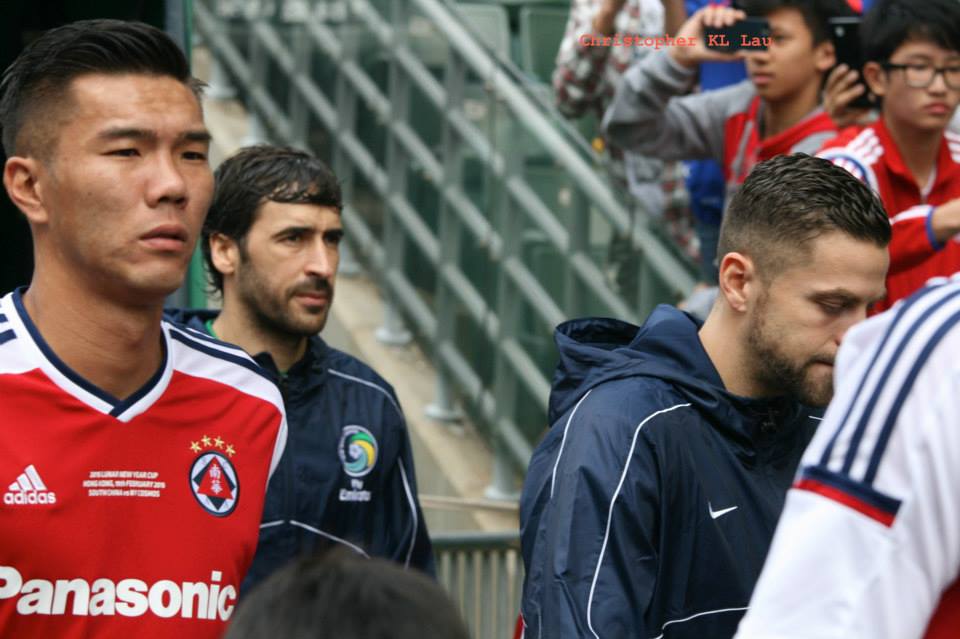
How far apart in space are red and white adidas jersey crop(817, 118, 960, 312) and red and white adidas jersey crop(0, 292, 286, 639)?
2021 mm

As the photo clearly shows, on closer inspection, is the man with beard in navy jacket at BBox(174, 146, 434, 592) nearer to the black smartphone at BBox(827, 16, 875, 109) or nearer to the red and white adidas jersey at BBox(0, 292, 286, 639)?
the red and white adidas jersey at BBox(0, 292, 286, 639)

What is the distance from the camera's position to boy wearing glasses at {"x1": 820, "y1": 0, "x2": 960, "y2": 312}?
13.1 ft

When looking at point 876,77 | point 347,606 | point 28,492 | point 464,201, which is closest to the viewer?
point 347,606

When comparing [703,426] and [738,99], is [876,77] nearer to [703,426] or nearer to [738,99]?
[738,99]

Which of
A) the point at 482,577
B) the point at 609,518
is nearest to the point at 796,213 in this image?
the point at 609,518

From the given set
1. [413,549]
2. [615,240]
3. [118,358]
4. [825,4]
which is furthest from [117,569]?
[615,240]

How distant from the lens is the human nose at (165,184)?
2.51 metres

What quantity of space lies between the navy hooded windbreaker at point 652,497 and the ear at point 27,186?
43.8 inches

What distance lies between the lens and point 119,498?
2.44 m

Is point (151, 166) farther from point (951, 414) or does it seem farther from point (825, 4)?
point (825, 4)

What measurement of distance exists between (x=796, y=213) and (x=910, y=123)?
143cm

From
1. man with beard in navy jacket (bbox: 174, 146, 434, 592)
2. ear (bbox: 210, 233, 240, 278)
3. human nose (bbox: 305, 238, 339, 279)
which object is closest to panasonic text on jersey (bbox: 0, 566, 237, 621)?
man with beard in navy jacket (bbox: 174, 146, 434, 592)

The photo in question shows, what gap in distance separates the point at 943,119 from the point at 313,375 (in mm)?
2049

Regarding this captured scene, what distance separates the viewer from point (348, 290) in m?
7.09
